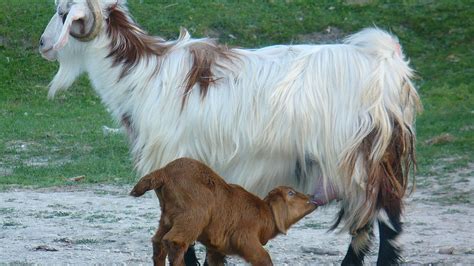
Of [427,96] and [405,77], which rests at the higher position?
[405,77]

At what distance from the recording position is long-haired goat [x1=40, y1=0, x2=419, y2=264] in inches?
253

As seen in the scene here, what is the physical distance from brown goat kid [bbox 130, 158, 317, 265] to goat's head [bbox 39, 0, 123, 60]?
1443 mm

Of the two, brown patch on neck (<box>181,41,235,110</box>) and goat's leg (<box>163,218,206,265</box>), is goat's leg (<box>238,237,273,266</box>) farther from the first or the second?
brown patch on neck (<box>181,41,235,110</box>)

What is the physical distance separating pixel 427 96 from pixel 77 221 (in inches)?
338

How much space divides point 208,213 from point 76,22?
1833 mm

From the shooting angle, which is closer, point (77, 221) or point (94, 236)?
point (94, 236)

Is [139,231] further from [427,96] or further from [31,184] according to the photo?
[427,96]

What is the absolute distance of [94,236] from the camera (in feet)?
27.6

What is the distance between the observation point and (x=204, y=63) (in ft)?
22.4

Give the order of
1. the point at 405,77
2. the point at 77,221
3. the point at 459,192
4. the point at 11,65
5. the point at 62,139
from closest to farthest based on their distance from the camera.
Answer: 1. the point at 405,77
2. the point at 77,221
3. the point at 459,192
4. the point at 62,139
5. the point at 11,65

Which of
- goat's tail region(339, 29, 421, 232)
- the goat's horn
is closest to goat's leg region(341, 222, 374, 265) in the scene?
goat's tail region(339, 29, 421, 232)

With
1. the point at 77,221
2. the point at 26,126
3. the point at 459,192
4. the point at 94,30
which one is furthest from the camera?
the point at 26,126

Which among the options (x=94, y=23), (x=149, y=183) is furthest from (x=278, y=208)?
(x=94, y=23)

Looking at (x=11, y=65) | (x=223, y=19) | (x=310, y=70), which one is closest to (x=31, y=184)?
(x=310, y=70)
